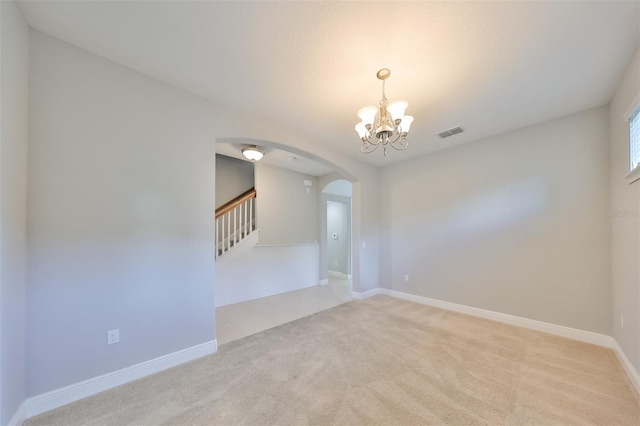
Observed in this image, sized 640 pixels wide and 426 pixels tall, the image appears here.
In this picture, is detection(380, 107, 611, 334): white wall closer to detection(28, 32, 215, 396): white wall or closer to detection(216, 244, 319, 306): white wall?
detection(216, 244, 319, 306): white wall

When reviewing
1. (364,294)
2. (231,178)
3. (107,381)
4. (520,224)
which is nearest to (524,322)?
(520,224)

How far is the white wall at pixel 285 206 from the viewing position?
4969 mm

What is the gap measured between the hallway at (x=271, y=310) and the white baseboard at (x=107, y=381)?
1.39 feet

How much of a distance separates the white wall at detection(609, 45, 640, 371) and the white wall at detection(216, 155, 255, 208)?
530cm

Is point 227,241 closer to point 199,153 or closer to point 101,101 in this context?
point 199,153

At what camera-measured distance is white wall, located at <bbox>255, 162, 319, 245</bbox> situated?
16.3ft

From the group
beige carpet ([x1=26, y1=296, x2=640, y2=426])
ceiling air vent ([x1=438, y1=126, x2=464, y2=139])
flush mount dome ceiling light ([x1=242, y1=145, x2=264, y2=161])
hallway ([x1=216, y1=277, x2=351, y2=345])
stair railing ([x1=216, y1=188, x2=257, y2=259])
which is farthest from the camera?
stair railing ([x1=216, y1=188, x2=257, y2=259])

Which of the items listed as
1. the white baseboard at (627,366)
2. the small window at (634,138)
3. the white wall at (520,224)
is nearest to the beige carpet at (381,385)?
the white baseboard at (627,366)

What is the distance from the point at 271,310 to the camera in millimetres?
3914

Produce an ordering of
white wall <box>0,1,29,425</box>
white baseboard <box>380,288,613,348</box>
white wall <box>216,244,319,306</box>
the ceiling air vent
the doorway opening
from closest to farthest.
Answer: white wall <box>0,1,29,425</box> → white baseboard <box>380,288,613,348</box> → the ceiling air vent → white wall <box>216,244,319,306</box> → the doorway opening

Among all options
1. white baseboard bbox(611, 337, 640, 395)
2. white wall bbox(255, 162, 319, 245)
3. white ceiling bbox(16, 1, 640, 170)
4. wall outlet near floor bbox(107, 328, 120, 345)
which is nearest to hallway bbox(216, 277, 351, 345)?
wall outlet near floor bbox(107, 328, 120, 345)

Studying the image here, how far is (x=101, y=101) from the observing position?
1.98 metres

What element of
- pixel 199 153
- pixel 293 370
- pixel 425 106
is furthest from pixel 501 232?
pixel 199 153

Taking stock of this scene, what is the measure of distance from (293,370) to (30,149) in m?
2.71
